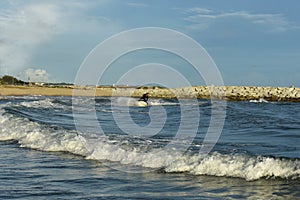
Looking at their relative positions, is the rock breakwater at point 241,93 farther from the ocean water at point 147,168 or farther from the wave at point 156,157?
the ocean water at point 147,168

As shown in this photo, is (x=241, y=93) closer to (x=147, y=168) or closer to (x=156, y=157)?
(x=156, y=157)

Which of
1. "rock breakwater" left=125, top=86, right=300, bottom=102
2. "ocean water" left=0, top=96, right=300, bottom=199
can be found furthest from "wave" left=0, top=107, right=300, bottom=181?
"rock breakwater" left=125, top=86, right=300, bottom=102

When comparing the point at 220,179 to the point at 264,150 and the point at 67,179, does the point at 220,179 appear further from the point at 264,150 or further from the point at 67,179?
the point at 264,150

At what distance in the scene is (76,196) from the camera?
7.79 meters

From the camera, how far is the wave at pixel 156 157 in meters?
9.95

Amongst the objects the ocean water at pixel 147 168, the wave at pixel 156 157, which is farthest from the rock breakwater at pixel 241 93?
the ocean water at pixel 147 168

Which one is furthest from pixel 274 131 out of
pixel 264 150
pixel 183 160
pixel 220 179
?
pixel 220 179

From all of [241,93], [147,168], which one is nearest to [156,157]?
[147,168]

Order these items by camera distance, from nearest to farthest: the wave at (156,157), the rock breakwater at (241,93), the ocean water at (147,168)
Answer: the ocean water at (147,168)
the wave at (156,157)
the rock breakwater at (241,93)

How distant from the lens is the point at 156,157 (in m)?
11.6

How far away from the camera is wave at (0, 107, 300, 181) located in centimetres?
995

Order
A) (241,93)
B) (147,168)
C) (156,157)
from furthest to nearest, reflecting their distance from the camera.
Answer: (241,93)
(156,157)
(147,168)

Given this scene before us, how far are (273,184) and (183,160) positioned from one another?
2.61m

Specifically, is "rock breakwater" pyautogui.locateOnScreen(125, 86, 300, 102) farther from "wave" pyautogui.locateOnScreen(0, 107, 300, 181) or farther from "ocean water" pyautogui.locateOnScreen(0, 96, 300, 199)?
"ocean water" pyautogui.locateOnScreen(0, 96, 300, 199)
